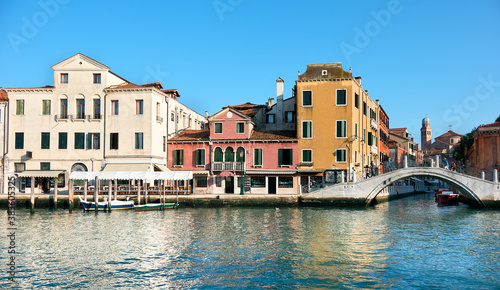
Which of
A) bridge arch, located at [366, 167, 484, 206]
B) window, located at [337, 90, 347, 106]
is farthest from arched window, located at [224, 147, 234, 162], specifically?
bridge arch, located at [366, 167, 484, 206]

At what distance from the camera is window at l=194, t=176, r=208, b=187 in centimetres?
4100

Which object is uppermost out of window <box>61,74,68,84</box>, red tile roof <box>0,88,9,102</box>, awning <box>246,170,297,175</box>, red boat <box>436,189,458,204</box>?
window <box>61,74,68,84</box>

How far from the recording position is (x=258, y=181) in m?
40.2

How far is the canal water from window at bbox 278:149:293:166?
1167 cm

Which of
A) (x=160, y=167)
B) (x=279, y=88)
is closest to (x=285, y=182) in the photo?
(x=279, y=88)

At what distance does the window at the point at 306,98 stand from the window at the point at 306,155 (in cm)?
390

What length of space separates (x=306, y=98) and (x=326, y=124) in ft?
9.13

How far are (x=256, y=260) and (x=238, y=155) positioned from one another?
2450 cm

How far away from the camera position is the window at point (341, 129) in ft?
129

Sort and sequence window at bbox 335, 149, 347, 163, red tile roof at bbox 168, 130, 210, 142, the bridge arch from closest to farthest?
the bridge arch → window at bbox 335, 149, 347, 163 → red tile roof at bbox 168, 130, 210, 142

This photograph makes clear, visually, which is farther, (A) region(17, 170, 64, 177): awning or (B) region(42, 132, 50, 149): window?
(B) region(42, 132, 50, 149): window

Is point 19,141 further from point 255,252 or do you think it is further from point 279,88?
point 255,252

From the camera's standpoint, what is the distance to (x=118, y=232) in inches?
888

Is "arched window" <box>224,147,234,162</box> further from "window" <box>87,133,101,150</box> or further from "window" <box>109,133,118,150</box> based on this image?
"window" <box>87,133,101,150</box>
